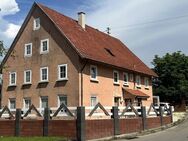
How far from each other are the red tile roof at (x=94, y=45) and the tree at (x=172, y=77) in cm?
1738

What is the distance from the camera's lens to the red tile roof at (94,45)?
3216cm

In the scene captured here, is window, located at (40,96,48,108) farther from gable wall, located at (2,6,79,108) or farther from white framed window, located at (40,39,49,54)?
white framed window, located at (40,39,49,54)

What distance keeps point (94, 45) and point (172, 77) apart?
28.4 m

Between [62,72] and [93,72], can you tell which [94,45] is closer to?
[93,72]

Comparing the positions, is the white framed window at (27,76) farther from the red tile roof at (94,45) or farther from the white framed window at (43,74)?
the red tile roof at (94,45)

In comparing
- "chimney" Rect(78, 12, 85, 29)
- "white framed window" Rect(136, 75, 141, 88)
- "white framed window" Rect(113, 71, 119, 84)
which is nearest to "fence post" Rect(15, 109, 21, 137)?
"white framed window" Rect(113, 71, 119, 84)

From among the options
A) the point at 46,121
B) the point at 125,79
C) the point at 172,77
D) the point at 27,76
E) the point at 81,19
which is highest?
the point at 81,19

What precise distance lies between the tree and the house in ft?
69.4

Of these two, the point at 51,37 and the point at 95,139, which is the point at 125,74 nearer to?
the point at 51,37

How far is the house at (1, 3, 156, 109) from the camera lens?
31.2 meters

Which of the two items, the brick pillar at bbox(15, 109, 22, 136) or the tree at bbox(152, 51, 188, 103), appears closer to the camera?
the brick pillar at bbox(15, 109, 22, 136)

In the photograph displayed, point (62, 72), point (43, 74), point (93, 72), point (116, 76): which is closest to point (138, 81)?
point (116, 76)

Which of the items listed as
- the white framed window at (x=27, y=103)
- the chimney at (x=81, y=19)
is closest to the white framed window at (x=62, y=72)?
the white framed window at (x=27, y=103)

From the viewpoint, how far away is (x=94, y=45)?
116ft
